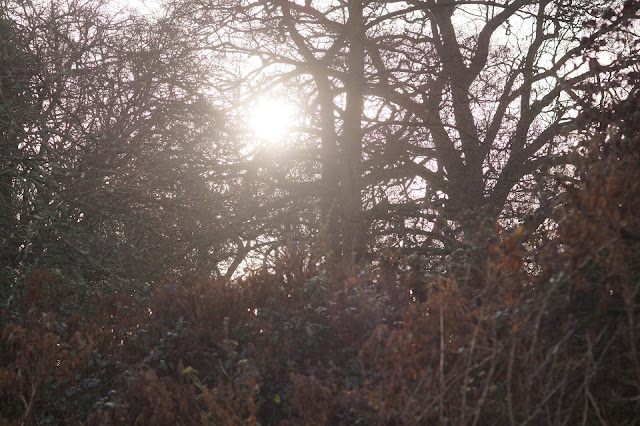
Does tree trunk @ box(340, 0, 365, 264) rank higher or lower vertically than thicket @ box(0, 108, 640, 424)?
higher

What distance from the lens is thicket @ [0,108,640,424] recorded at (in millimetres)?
3361

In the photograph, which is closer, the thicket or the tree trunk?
the thicket

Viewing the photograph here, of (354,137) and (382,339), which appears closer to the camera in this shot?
(382,339)

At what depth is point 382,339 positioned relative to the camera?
4801 millimetres

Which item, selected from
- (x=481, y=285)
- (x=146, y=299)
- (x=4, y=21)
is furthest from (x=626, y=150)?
(x=4, y=21)

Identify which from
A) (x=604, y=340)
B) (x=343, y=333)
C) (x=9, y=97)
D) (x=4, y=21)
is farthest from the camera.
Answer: (x=4, y=21)

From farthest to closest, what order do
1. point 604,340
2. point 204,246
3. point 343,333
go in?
point 204,246 → point 343,333 → point 604,340

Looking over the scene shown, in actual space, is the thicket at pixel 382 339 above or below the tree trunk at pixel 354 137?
below

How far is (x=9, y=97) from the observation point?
7277 millimetres

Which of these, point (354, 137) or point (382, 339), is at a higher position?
point (354, 137)

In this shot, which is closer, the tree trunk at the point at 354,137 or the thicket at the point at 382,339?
the thicket at the point at 382,339

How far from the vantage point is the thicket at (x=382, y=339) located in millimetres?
3361

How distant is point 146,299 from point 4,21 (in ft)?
18.5

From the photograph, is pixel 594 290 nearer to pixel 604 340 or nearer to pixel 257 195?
pixel 604 340
